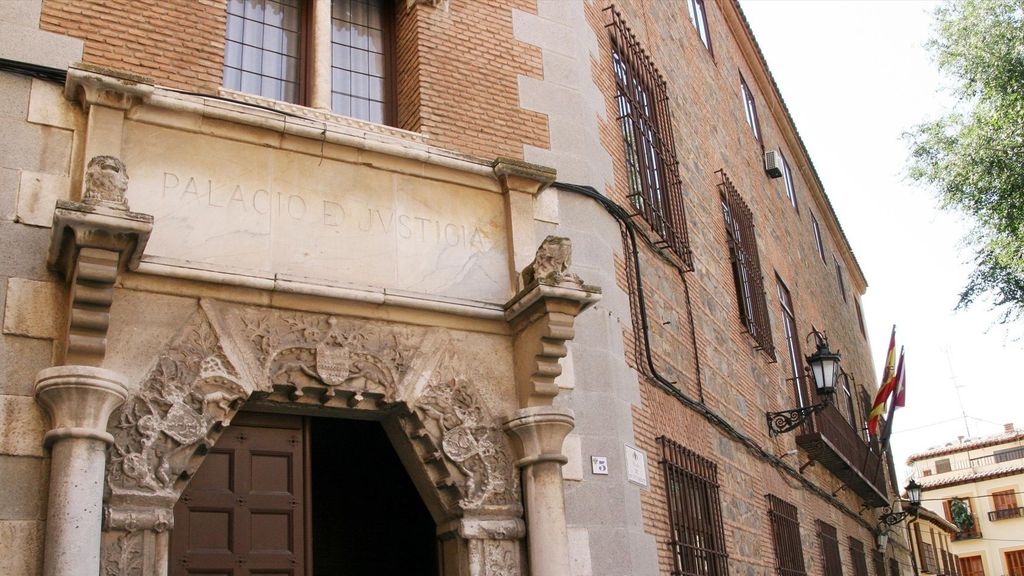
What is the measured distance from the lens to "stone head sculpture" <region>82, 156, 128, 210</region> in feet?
15.8

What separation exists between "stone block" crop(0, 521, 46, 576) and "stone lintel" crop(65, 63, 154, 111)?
2.30 metres

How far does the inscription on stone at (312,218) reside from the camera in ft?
18.2

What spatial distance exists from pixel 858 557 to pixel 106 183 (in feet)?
53.2

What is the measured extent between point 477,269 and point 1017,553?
176 ft

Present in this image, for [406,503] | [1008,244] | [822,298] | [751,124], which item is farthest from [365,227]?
[822,298]

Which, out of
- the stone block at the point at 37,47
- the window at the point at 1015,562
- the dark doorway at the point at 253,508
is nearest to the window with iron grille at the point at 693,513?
the dark doorway at the point at 253,508

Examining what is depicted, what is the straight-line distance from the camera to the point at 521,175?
22.5 ft

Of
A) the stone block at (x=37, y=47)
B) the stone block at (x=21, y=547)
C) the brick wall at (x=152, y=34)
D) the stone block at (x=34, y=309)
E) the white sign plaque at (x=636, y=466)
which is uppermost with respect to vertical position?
the brick wall at (x=152, y=34)

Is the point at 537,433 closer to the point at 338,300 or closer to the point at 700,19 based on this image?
the point at 338,300

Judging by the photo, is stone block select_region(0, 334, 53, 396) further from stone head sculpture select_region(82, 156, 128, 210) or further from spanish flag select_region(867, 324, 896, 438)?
spanish flag select_region(867, 324, 896, 438)

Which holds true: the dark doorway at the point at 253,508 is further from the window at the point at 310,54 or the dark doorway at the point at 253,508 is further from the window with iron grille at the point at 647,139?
the window with iron grille at the point at 647,139

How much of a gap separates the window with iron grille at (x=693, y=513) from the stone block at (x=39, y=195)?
16.0 feet

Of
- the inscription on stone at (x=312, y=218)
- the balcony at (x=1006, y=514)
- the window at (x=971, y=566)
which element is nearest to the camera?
the inscription on stone at (x=312, y=218)

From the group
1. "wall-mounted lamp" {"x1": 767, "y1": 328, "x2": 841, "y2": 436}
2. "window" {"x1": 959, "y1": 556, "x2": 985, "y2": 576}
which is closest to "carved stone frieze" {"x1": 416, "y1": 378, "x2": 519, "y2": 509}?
"wall-mounted lamp" {"x1": 767, "y1": 328, "x2": 841, "y2": 436}
